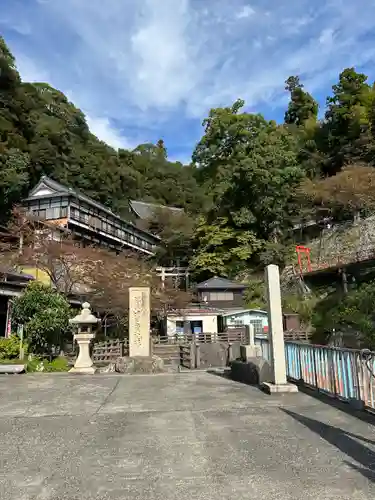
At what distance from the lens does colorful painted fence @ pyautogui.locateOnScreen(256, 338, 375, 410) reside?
484cm

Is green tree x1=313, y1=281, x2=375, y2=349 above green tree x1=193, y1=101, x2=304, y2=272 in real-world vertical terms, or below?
below

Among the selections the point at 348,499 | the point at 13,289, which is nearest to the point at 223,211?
the point at 13,289

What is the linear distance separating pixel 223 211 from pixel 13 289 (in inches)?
793

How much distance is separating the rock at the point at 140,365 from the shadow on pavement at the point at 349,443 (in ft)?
19.8

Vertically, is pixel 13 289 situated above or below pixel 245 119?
below

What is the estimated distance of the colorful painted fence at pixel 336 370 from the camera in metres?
4.84

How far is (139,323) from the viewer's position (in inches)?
436

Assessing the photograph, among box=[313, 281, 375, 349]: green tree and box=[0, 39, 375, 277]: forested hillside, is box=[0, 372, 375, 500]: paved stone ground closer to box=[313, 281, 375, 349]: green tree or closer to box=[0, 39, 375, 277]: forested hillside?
box=[313, 281, 375, 349]: green tree

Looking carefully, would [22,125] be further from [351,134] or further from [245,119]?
[351,134]

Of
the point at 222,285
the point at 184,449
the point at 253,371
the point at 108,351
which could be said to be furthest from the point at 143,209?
the point at 184,449

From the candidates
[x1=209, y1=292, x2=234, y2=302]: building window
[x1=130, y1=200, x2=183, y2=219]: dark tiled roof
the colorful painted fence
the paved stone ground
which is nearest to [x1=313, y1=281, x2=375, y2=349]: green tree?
[x1=209, y1=292, x2=234, y2=302]: building window

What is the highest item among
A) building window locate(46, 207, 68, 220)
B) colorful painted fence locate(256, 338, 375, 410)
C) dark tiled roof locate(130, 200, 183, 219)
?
dark tiled roof locate(130, 200, 183, 219)

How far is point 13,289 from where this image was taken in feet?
52.0

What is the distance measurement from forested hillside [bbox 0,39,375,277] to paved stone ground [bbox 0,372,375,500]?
2441 cm
